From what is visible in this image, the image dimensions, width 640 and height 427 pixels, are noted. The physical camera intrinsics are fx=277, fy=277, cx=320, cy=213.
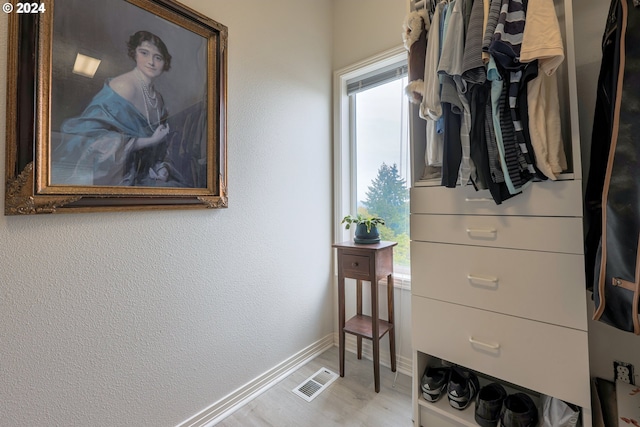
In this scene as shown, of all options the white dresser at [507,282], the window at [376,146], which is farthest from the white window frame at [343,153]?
the white dresser at [507,282]

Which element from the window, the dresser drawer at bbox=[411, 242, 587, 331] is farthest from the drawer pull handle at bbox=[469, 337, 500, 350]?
the window

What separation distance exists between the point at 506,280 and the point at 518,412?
535 millimetres

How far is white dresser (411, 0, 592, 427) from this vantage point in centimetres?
96

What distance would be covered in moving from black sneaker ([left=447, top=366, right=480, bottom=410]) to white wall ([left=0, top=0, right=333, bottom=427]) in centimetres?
101

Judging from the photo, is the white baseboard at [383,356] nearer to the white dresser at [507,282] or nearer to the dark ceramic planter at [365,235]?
the white dresser at [507,282]

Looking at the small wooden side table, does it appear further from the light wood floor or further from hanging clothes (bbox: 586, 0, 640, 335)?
hanging clothes (bbox: 586, 0, 640, 335)

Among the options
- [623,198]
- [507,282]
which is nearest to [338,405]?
[507,282]

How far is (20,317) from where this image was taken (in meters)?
0.95

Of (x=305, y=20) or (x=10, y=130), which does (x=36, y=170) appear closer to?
(x=10, y=130)

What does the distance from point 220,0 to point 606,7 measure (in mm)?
1811

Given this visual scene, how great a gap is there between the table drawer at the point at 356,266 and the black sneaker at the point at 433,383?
0.58 metres

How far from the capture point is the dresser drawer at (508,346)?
95cm

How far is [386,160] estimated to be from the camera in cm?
211

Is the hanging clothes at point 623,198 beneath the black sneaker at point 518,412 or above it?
above
